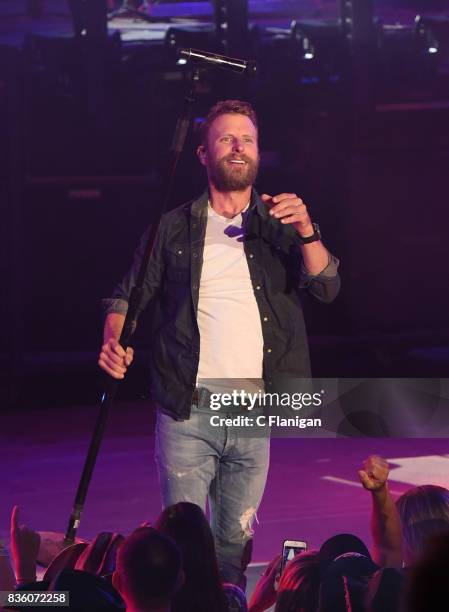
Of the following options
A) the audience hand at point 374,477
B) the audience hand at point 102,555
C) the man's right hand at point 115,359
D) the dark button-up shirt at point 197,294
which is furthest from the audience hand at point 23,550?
the audience hand at point 374,477

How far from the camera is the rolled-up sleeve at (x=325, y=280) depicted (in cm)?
298

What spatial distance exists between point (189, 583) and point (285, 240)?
1.21m

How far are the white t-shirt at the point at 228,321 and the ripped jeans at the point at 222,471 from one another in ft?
0.39

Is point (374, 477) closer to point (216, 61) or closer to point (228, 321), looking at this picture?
point (228, 321)

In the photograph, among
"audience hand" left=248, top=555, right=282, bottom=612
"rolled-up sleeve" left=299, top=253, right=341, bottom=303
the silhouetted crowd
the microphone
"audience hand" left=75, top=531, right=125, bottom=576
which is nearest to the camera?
the silhouetted crowd

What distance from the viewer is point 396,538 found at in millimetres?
2547

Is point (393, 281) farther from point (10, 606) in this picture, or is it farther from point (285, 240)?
point (10, 606)

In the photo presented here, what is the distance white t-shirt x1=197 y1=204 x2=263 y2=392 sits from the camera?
3047 mm

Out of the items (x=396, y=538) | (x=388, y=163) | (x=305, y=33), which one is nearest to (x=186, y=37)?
(x=305, y=33)

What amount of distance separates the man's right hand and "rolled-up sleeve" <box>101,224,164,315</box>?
0.75 feet

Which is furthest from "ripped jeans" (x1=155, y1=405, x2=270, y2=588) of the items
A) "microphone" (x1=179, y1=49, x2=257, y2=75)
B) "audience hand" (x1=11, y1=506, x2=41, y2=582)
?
"microphone" (x1=179, y1=49, x2=257, y2=75)

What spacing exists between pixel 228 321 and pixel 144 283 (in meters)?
0.30

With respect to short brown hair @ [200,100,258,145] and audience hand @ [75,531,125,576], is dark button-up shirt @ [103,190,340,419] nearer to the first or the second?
short brown hair @ [200,100,258,145]

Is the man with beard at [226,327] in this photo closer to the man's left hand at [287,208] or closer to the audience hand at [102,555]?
the man's left hand at [287,208]
